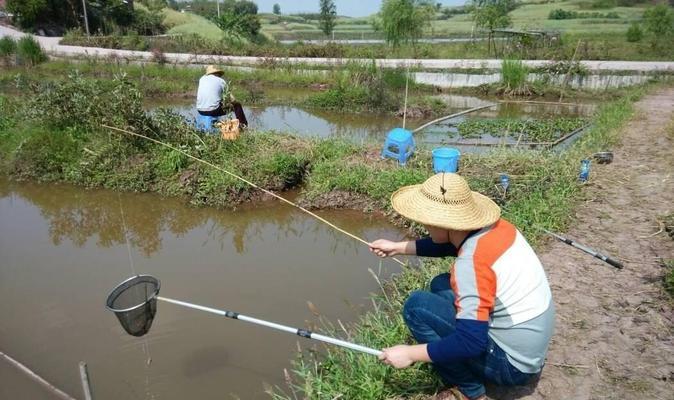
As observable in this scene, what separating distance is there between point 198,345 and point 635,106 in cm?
1026

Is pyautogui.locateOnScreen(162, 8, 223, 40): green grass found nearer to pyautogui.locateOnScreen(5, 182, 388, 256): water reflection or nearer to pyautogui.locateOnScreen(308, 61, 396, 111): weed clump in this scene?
pyautogui.locateOnScreen(308, 61, 396, 111): weed clump

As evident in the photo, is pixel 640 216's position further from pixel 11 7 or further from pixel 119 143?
pixel 11 7

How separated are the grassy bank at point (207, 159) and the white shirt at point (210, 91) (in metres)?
0.50

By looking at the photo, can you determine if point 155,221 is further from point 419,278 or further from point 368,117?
point 368,117

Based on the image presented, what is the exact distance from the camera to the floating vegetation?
918 cm

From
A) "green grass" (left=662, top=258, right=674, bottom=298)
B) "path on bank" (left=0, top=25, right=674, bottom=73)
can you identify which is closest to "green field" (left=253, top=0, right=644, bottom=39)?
"path on bank" (left=0, top=25, right=674, bottom=73)

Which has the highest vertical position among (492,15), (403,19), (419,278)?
(492,15)

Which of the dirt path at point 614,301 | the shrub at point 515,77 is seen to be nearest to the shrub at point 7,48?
the shrub at point 515,77

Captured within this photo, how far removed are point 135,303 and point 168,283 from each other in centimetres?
140

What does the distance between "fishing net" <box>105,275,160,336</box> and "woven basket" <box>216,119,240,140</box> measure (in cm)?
394

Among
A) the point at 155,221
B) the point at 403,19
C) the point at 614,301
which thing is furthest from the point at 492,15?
the point at 614,301

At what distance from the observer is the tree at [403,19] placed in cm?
1778

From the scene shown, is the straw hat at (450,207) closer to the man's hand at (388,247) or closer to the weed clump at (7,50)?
the man's hand at (388,247)

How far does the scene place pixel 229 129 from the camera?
668 cm
